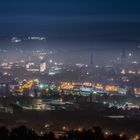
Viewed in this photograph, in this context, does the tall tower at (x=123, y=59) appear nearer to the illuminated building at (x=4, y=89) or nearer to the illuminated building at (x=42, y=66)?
the illuminated building at (x=42, y=66)

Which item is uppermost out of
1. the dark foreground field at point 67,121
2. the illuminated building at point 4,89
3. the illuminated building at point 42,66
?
the illuminated building at point 42,66

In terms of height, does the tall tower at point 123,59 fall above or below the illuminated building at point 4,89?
above

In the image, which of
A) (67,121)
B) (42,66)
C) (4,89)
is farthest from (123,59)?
(67,121)

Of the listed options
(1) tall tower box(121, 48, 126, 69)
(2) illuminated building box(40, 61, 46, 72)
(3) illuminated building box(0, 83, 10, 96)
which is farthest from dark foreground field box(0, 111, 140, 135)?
(1) tall tower box(121, 48, 126, 69)

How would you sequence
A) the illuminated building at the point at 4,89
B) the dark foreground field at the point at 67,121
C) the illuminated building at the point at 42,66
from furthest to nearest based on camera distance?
the illuminated building at the point at 42,66 → the illuminated building at the point at 4,89 → the dark foreground field at the point at 67,121

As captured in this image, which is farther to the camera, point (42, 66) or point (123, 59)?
point (123, 59)

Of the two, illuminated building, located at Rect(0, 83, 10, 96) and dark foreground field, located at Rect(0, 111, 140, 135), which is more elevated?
illuminated building, located at Rect(0, 83, 10, 96)

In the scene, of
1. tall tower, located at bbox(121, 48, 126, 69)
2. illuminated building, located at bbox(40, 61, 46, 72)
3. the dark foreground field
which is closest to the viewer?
the dark foreground field

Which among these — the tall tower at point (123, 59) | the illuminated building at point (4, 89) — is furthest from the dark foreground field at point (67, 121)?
the tall tower at point (123, 59)

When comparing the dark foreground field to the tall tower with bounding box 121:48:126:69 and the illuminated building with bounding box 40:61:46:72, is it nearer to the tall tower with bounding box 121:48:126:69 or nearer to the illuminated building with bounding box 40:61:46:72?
the illuminated building with bounding box 40:61:46:72

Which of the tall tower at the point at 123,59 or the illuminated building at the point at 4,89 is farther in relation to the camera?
the tall tower at the point at 123,59

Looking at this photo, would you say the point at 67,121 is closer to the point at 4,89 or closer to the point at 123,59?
the point at 4,89

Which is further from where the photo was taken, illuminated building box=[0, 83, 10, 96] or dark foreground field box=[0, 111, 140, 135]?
illuminated building box=[0, 83, 10, 96]
